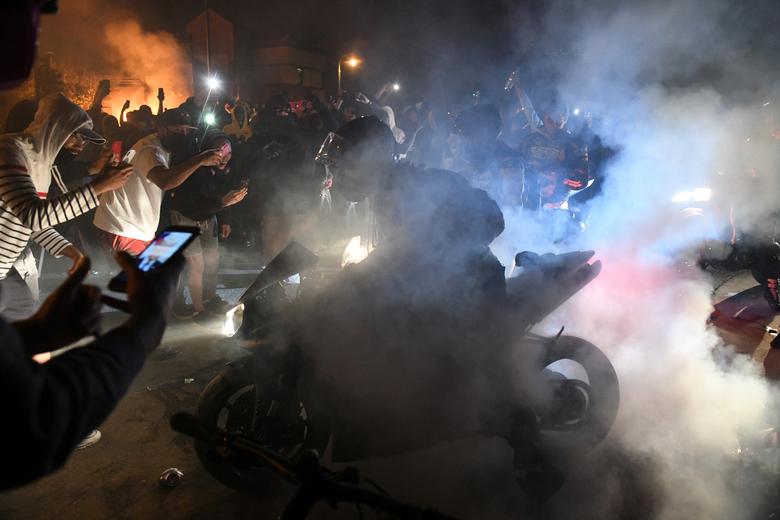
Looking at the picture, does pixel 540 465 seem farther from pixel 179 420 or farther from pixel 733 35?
pixel 733 35

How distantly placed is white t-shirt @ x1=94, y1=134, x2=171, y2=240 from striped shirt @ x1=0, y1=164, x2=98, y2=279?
1.78 m

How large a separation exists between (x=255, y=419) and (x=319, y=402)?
0.55 m

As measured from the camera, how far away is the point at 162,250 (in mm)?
1783

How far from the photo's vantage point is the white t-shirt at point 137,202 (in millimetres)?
5316

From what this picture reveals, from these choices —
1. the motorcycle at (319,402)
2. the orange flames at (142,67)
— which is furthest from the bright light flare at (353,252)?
the orange flames at (142,67)

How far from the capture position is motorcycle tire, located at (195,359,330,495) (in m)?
3.16

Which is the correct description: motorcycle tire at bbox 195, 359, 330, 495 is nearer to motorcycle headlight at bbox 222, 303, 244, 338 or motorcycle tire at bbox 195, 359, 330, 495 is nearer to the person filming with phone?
motorcycle headlight at bbox 222, 303, 244, 338

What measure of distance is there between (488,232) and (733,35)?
18.7 ft

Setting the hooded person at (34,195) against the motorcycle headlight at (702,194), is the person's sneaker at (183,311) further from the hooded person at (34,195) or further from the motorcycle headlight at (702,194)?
the motorcycle headlight at (702,194)

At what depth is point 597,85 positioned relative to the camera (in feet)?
26.0

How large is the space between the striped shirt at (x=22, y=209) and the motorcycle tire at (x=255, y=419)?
169cm

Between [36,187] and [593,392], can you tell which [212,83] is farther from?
[593,392]

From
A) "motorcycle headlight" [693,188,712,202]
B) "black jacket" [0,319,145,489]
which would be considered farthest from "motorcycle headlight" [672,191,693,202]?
"black jacket" [0,319,145,489]

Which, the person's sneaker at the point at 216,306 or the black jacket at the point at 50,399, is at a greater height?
the black jacket at the point at 50,399
